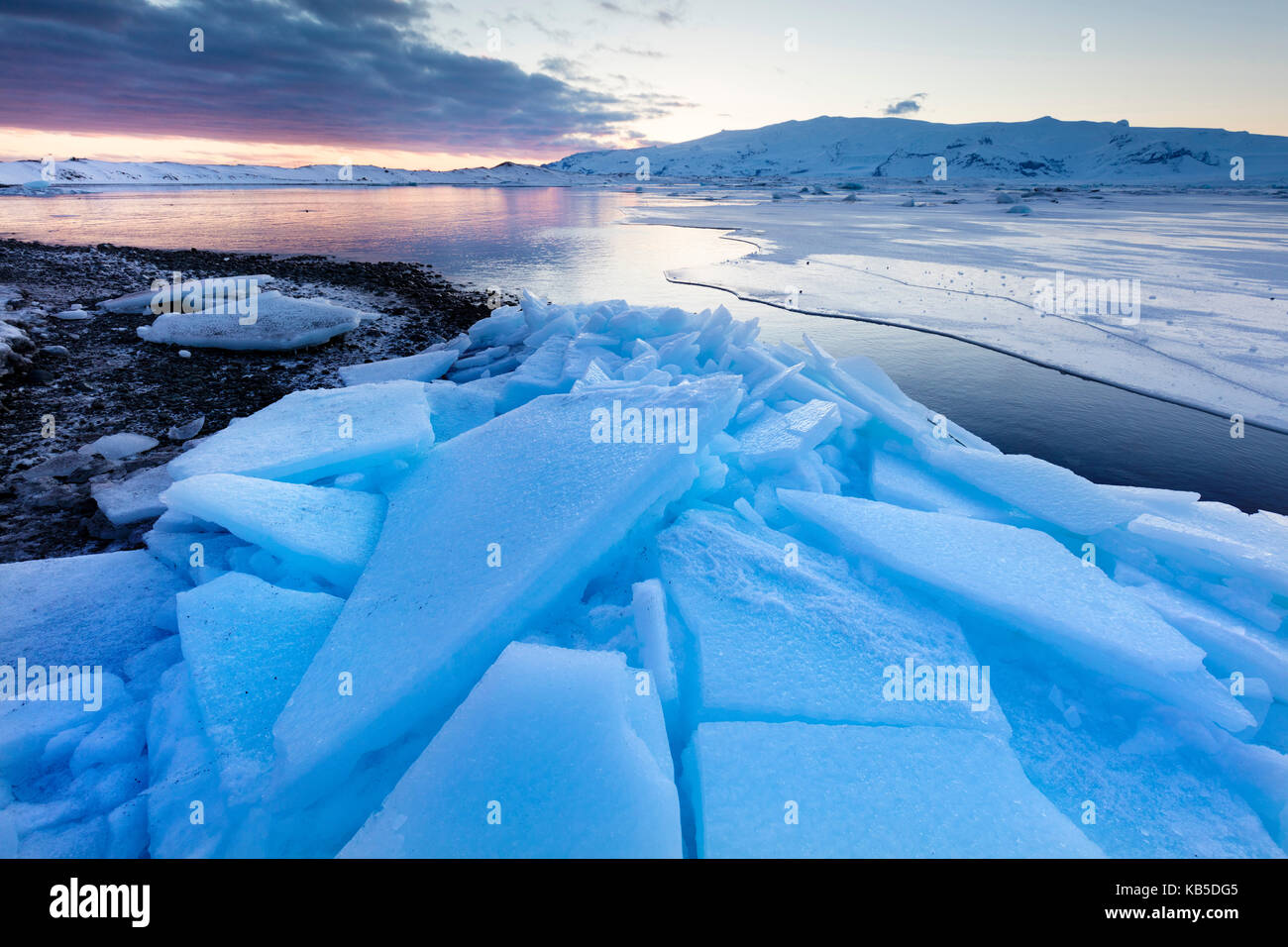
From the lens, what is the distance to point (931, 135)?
8494cm

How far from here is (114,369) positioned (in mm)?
5105

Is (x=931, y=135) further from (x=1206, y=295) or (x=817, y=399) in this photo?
(x=817, y=399)

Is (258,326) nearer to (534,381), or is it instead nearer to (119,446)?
(119,446)

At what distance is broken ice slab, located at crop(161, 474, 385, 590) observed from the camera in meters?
2.19

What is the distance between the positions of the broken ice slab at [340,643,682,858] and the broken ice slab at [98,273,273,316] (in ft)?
24.2

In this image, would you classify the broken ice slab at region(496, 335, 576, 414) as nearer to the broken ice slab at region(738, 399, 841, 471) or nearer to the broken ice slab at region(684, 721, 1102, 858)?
the broken ice slab at region(738, 399, 841, 471)

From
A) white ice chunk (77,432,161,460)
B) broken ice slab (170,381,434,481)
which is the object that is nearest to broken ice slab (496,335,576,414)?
broken ice slab (170,381,434,481)

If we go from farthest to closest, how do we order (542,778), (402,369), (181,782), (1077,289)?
1. (1077,289)
2. (402,369)
3. (181,782)
4. (542,778)

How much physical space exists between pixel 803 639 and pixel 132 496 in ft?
11.2

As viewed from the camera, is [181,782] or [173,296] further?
[173,296]

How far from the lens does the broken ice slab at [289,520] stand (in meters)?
2.19

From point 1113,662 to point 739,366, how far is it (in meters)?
2.81
